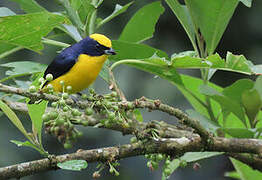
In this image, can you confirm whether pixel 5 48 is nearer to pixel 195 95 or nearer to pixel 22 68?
pixel 22 68

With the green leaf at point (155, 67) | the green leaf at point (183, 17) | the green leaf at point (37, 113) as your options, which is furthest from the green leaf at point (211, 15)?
the green leaf at point (37, 113)

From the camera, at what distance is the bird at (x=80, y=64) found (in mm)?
2154

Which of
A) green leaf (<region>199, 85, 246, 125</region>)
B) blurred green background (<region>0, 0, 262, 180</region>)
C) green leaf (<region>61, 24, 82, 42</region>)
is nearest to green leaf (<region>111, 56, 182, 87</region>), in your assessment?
green leaf (<region>199, 85, 246, 125</region>)

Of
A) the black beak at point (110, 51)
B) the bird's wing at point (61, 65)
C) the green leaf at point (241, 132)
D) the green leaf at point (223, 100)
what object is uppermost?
the black beak at point (110, 51)

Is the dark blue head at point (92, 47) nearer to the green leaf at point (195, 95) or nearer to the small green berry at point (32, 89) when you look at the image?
the green leaf at point (195, 95)

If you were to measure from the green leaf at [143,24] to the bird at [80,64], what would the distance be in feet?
0.38

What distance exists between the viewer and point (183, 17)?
185 cm

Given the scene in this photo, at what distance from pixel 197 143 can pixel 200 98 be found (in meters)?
0.51

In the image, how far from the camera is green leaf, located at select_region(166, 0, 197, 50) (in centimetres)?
179

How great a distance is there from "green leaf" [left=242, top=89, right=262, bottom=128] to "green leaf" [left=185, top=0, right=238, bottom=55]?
0.26m

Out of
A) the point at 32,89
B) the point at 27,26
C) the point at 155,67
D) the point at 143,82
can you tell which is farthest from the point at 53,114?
the point at 143,82

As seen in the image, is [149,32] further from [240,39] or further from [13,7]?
[240,39]

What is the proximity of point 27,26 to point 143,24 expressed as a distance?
0.79m

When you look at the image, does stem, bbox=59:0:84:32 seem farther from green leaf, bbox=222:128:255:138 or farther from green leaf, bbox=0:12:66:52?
green leaf, bbox=222:128:255:138
